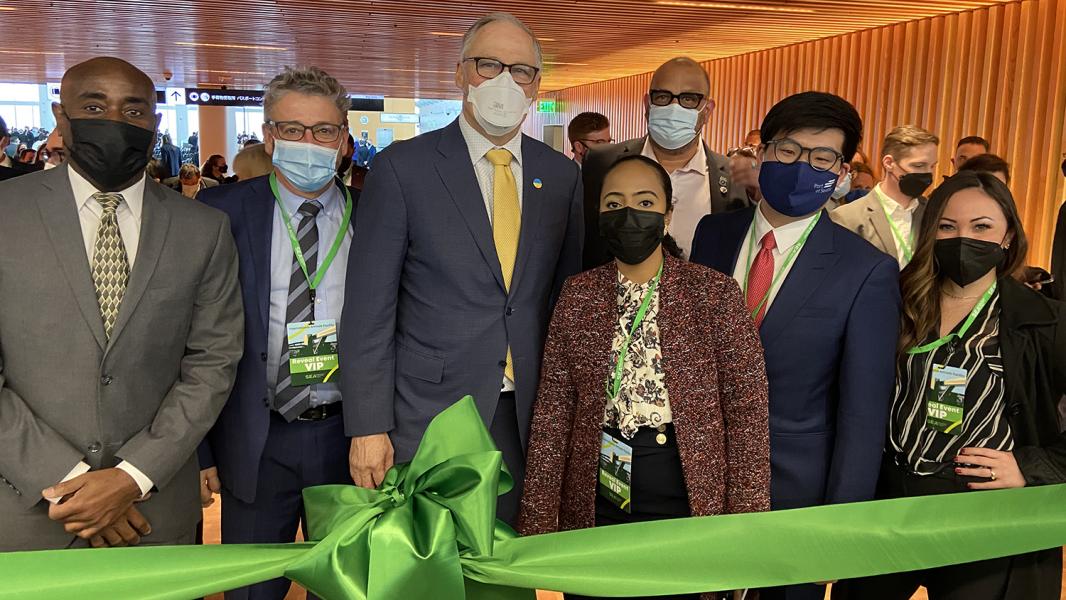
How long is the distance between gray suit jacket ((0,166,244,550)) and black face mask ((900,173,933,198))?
3.20m

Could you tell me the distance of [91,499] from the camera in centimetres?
186

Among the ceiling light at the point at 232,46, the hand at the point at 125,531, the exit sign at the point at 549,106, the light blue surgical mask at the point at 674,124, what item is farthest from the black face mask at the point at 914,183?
the exit sign at the point at 549,106

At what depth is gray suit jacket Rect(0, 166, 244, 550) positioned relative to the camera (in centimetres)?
187

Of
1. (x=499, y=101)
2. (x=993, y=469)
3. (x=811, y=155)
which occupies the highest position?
(x=499, y=101)

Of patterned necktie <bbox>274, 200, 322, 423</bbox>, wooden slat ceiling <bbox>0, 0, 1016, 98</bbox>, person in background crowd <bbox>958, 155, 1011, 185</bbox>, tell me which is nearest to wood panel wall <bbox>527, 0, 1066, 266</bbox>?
wooden slat ceiling <bbox>0, 0, 1016, 98</bbox>

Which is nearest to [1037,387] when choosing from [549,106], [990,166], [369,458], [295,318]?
[369,458]

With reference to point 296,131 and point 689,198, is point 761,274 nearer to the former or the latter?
point 689,198

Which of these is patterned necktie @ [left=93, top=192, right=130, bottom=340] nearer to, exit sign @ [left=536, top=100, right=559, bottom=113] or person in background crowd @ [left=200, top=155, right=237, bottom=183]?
person in background crowd @ [left=200, top=155, right=237, bottom=183]

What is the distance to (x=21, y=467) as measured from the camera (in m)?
1.84

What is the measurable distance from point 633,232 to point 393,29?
9.64 meters

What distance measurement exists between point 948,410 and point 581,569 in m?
1.16

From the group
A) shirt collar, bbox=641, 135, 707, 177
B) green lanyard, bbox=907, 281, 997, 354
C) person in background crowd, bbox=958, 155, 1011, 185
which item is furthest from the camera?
person in background crowd, bbox=958, 155, 1011, 185

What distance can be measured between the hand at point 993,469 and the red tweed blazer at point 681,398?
Result: 1.47 ft

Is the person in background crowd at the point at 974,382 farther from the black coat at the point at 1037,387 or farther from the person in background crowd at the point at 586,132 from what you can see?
the person in background crowd at the point at 586,132
